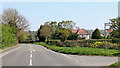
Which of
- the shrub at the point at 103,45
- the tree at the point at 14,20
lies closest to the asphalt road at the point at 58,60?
the shrub at the point at 103,45

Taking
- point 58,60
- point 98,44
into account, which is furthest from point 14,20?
point 58,60

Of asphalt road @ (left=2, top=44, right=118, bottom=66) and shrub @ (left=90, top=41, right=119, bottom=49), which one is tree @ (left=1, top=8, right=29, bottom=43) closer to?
shrub @ (left=90, top=41, right=119, bottom=49)

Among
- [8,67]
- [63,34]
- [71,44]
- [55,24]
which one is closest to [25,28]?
[63,34]

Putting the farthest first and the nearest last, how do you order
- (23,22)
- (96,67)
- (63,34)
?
(63,34) < (23,22) < (96,67)

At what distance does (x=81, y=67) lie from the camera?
14.0 m

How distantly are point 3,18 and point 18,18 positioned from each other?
5.53 metres

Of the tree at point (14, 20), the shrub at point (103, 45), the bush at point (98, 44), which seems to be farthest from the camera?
the tree at point (14, 20)

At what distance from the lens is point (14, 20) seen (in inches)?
2822

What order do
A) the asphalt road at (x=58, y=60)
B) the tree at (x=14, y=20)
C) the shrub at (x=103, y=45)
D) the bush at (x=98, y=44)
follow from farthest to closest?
1. the tree at (x=14, y=20)
2. the bush at (x=98, y=44)
3. the shrub at (x=103, y=45)
4. the asphalt road at (x=58, y=60)

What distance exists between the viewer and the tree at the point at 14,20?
69.9m

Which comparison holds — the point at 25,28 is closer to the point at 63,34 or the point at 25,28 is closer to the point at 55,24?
the point at 63,34

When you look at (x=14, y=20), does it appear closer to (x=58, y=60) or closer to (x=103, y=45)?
(x=103, y=45)

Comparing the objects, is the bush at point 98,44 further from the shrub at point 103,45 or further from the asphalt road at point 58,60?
the asphalt road at point 58,60

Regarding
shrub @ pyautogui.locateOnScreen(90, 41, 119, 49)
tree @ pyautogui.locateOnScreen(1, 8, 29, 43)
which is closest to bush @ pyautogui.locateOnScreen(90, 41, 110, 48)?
shrub @ pyautogui.locateOnScreen(90, 41, 119, 49)
